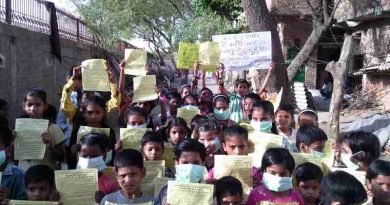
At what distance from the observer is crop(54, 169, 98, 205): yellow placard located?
3.23 m

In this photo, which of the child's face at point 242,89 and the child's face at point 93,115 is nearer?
the child's face at point 93,115

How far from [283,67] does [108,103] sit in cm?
466

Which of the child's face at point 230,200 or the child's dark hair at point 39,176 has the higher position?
the child's dark hair at point 39,176

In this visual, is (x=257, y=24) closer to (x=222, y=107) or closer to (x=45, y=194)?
(x=222, y=107)

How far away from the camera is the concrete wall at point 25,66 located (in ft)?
26.6

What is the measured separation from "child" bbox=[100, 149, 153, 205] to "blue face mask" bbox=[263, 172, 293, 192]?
30.8 inches

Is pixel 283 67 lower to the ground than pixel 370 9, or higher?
lower

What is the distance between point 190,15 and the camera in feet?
117

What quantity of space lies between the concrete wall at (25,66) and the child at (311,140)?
17.6 feet

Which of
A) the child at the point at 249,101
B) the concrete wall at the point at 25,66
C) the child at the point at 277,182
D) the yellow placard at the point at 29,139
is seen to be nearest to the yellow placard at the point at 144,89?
the child at the point at 249,101

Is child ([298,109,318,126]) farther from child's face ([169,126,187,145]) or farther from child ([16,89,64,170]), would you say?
child ([16,89,64,170])

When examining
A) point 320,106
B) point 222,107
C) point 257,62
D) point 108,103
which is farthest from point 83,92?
point 320,106

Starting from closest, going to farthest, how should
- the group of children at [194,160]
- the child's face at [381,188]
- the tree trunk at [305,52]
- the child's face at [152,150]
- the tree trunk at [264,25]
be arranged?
the child's face at [381,188] → the group of children at [194,160] → the child's face at [152,150] → the tree trunk at [264,25] → the tree trunk at [305,52]

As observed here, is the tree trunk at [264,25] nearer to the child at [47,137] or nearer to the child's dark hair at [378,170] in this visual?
the child at [47,137]
